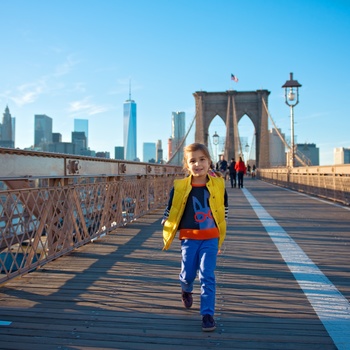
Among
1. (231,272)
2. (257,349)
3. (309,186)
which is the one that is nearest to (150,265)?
(231,272)

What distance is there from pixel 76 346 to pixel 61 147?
40.4 m

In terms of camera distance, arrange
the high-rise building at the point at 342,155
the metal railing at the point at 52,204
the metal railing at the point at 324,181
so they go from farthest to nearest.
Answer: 1. the high-rise building at the point at 342,155
2. the metal railing at the point at 324,181
3. the metal railing at the point at 52,204

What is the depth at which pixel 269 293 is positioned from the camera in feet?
9.77

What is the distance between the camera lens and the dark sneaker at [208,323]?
2.31 meters

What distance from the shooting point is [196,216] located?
2576mm

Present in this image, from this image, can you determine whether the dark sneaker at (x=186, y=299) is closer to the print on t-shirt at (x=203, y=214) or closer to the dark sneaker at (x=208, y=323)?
the dark sneaker at (x=208, y=323)

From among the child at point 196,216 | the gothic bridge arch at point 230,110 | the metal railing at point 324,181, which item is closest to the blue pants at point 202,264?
the child at point 196,216

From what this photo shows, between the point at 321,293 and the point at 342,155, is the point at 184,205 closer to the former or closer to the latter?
the point at 321,293

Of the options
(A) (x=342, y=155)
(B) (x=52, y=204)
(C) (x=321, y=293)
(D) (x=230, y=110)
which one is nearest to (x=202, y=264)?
(C) (x=321, y=293)

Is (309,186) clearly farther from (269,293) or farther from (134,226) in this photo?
(269,293)

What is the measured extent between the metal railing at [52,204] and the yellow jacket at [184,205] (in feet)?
4.20

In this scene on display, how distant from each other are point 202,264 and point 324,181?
32.1 ft

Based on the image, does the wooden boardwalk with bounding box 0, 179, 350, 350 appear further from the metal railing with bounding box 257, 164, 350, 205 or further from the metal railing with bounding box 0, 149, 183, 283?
the metal railing with bounding box 257, 164, 350, 205

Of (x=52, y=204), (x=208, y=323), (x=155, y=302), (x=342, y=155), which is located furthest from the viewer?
(x=342, y=155)
